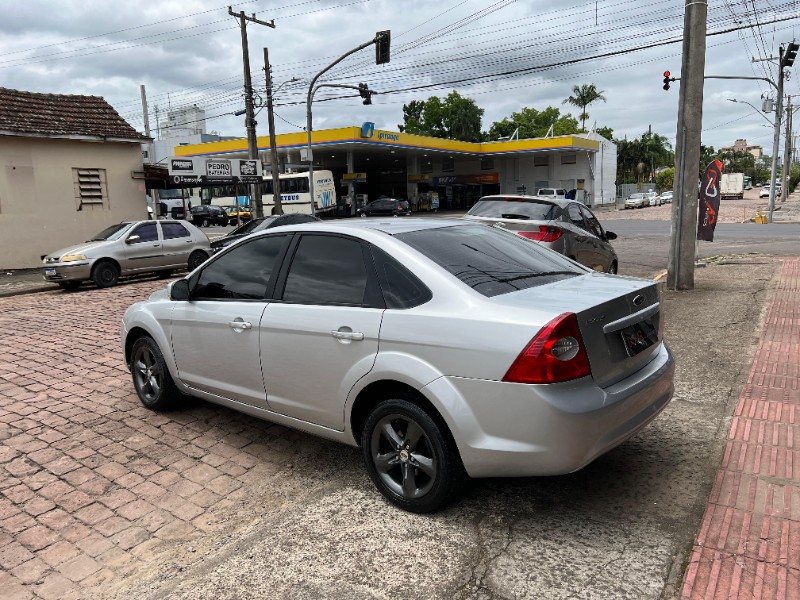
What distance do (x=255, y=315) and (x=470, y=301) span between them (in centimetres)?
157

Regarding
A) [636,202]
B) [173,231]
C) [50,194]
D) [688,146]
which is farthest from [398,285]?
[636,202]

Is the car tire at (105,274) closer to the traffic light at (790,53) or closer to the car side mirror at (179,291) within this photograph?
the car side mirror at (179,291)

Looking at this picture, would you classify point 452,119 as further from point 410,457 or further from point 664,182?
point 410,457

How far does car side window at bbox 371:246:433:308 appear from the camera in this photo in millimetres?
3219

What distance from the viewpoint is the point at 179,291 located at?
14.9 ft

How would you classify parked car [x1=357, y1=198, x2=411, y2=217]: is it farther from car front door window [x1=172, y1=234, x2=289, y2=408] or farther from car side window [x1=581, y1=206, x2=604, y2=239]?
car front door window [x1=172, y1=234, x2=289, y2=408]

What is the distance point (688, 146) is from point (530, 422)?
835 centimetres

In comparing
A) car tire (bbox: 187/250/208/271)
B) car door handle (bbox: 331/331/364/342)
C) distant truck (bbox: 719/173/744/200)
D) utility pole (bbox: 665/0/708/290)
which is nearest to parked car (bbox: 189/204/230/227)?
car tire (bbox: 187/250/208/271)

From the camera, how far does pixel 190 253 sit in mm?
15031

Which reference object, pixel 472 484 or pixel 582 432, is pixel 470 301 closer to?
pixel 582 432

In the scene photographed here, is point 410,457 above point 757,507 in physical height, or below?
above

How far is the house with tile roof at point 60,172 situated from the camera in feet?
52.3

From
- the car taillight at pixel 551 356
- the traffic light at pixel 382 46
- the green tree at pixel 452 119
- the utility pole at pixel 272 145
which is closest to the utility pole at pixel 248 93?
the utility pole at pixel 272 145

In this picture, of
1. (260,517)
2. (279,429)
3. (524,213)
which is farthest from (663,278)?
(260,517)
